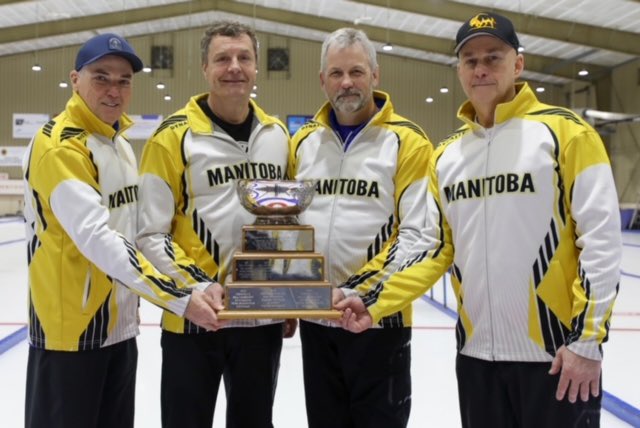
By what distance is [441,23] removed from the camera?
1750cm

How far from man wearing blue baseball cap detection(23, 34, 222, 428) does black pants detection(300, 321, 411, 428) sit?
22.3 inches

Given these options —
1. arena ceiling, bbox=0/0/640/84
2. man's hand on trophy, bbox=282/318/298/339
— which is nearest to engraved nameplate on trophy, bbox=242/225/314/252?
man's hand on trophy, bbox=282/318/298/339

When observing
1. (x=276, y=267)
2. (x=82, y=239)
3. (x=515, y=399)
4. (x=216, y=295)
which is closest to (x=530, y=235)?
(x=515, y=399)

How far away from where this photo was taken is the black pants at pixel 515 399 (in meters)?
1.88

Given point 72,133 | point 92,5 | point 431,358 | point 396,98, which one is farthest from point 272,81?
point 72,133

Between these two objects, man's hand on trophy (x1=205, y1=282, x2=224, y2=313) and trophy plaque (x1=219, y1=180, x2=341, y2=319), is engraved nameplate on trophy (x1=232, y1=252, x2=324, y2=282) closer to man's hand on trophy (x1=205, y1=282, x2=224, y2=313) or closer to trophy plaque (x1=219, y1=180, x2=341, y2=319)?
trophy plaque (x1=219, y1=180, x2=341, y2=319)

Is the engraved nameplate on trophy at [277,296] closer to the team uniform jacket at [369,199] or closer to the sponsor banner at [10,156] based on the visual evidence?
the team uniform jacket at [369,199]

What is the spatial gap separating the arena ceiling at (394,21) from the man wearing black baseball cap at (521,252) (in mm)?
13910

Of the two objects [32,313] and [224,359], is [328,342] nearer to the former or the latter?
[224,359]

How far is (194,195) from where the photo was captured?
7.67ft

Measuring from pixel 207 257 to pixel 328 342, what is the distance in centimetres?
58

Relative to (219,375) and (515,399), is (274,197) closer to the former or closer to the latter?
(219,375)

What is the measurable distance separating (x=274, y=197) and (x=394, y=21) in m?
17.2

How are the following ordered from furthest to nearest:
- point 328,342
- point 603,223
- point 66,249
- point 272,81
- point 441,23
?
point 272,81
point 441,23
point 328,342
point 66,249
point 603,223
